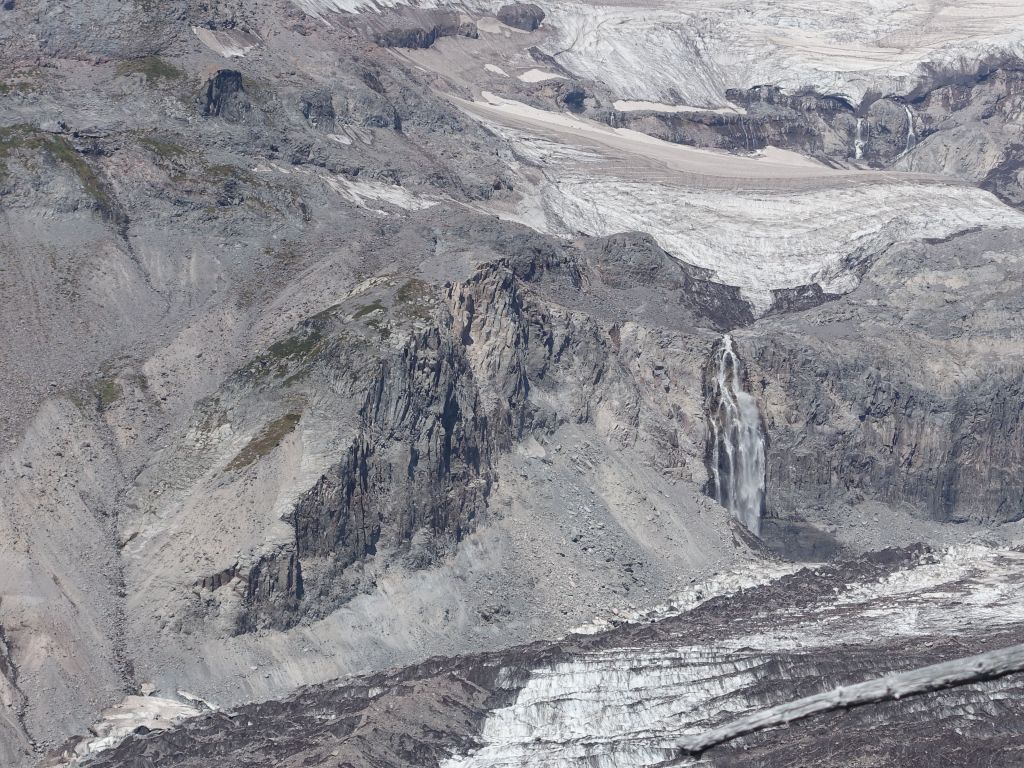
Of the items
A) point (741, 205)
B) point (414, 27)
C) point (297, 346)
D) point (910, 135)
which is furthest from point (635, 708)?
point (910, 135)

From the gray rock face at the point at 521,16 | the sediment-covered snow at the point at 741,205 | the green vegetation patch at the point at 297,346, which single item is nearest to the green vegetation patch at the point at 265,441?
the green vegetation patch at the point at 297,346

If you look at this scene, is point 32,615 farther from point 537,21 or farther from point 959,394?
point 537,21

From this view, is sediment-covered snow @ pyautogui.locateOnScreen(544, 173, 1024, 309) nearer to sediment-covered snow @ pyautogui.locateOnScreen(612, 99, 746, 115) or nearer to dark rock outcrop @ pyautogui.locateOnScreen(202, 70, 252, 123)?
dark rock outcrop @ pyautogui.locateOnScreen(202, 70, 252, 123)

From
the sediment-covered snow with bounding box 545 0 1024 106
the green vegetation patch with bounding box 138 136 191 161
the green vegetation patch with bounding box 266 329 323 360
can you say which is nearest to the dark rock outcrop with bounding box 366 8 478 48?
the sediment-covered snow with bounding box 545 0 1024 106

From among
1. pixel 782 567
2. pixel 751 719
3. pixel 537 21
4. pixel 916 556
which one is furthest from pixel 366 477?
pixel 537 21

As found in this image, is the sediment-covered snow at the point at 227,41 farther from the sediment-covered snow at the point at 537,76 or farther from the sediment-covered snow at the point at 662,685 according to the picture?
the sediment-covered snow at the point at 662,685
